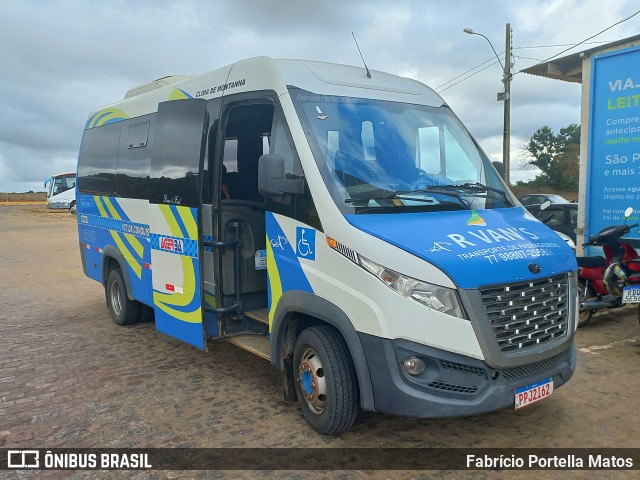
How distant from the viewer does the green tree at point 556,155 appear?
53.8 meters

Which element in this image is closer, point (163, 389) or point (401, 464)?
point (401, 464)

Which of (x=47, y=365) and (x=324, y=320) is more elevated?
(x=324, y=320)

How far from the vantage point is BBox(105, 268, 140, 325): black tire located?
23.0 ft

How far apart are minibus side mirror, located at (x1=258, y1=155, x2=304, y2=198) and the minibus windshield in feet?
0.77

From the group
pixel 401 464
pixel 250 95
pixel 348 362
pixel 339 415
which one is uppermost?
pixel 250 95

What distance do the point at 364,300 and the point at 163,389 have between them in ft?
8.15

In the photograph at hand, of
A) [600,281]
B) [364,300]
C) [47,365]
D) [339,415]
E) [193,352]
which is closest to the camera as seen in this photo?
[364,300]

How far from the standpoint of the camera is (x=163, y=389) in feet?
16.2

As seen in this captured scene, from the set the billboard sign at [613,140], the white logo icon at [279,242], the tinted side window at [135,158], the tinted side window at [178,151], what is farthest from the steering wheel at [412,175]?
the billboard sign at [613,140]

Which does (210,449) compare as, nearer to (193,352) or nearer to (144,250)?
(193,352)

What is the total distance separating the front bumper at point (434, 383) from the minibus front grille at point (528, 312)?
254 millimetres

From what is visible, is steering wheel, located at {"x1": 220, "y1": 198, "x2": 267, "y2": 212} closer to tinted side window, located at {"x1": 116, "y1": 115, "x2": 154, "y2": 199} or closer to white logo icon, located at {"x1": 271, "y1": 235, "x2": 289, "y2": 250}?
white logo icon, located at {"x1": 271, "y1": 235, "x2": 289, "y2": 250}

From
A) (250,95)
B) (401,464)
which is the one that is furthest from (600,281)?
(250,95)

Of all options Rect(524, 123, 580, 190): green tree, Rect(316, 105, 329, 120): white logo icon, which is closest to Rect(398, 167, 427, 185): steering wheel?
Rect(316, 105, 329, 120): white logo icon
